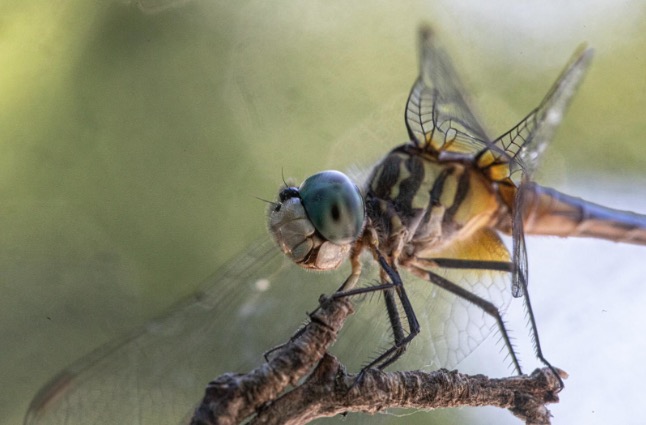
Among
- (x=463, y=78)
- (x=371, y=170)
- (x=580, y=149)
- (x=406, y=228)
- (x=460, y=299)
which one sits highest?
(x=580, y=149)

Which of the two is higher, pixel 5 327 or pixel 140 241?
pixel 140 241

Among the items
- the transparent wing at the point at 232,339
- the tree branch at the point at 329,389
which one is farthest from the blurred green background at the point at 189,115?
the tree branch at the point at 329,389

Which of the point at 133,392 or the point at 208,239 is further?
the point at 208,239

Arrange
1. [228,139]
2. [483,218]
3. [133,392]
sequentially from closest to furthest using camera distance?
[133,392], [483,218], [228,139]

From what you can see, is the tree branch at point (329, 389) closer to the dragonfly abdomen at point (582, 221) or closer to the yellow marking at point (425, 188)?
the yellow marking at point (425, 188)

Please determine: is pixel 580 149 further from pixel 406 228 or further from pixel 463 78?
pixel 406 228

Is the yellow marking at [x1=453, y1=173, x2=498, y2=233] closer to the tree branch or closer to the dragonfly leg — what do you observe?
the dragonfly leg

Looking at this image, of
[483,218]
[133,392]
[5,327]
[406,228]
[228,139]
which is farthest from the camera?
[228,139]

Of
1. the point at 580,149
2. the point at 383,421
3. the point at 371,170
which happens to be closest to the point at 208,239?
the point at 371,170
